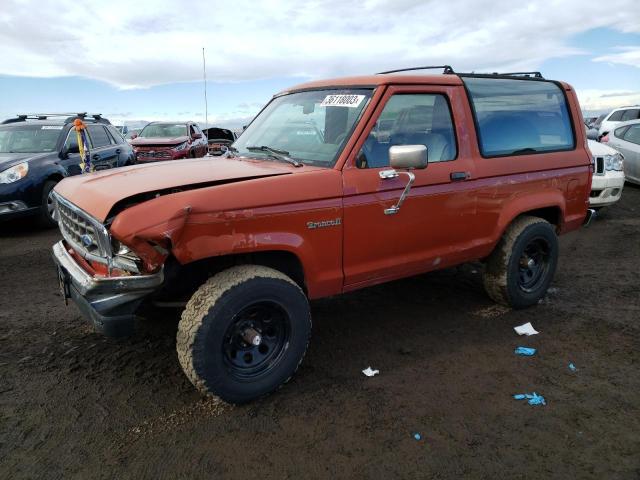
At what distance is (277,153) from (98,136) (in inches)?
287

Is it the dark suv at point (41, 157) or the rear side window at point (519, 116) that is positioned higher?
the rear side window at point (519, 116)

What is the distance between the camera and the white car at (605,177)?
811 cm

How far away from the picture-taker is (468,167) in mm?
3803

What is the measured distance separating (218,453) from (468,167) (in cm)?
270

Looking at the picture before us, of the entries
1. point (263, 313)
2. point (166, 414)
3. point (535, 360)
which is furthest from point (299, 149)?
point (535, 360)

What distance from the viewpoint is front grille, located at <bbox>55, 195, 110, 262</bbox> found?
107 inches

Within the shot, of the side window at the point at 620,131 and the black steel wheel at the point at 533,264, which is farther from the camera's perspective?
the side window at the point at 620,131

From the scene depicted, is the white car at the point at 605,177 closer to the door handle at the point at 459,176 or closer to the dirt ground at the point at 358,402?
the dirt ground at the point at 358,402

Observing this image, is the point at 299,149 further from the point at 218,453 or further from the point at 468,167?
the point at 218,453

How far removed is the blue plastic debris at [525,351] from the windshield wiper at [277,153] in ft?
7.15

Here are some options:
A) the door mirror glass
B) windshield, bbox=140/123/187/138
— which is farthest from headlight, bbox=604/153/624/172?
windshield, bbox=140/123/187/138

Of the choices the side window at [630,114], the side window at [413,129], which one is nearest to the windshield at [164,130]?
the side window at [413,129]

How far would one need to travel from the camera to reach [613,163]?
8266 mm

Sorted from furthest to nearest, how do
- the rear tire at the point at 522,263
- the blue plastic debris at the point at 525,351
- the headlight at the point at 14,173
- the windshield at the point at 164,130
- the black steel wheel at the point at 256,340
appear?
the windshield at the point at 164,130
the headlight at the point at 14,173
the rear tire at the point at 522,263
the blue plastic debris at the point at 525,351
the black steel wheel at the point at 256,340
